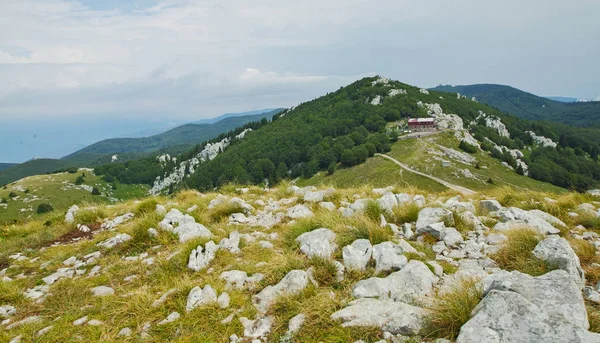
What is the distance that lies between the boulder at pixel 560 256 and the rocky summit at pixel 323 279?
0.08 feet

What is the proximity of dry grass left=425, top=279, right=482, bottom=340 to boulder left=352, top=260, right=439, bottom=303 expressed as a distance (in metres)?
0.60

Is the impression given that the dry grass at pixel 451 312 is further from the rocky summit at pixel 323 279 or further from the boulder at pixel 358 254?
the boulder at pixel 358 254

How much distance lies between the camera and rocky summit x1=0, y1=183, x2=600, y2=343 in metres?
3.98

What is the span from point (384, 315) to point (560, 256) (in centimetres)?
330

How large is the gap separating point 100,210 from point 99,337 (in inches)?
367

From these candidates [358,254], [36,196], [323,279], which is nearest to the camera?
[323,279]

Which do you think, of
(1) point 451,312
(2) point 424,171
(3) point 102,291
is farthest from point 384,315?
(2) point 424,171

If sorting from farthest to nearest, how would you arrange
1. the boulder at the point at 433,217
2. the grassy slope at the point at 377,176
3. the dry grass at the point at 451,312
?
the grassy slope at the point at 377,176
the boulder at the point at 433,217
the dry grass at the point at 451,312

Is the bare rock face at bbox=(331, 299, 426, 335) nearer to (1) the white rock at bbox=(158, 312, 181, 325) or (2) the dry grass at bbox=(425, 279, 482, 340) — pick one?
(2) the dry grass at bbox=(425, 279, 482, 340)

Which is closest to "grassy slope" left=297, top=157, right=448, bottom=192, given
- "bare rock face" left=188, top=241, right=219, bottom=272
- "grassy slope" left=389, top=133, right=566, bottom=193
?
"grassy slope" left=389, top=133, right=566, bottom=193

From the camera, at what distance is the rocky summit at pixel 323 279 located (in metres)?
3.98

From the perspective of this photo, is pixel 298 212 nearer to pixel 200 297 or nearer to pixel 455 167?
pixel 200 297

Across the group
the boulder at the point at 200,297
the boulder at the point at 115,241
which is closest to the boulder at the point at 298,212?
the boulder at the point at 200,297

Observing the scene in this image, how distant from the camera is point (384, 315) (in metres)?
4.37
